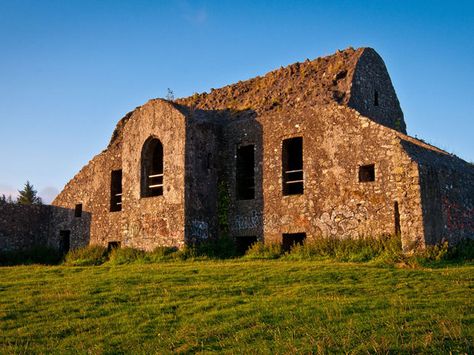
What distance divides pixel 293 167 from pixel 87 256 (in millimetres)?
8928

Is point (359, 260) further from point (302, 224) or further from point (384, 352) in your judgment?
point (384, 352)

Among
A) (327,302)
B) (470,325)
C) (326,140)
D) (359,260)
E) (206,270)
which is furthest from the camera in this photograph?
(326,140)

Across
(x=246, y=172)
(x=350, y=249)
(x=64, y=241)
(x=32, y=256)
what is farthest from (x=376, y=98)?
(x=32, y=256)

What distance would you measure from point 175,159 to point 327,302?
34.2ft

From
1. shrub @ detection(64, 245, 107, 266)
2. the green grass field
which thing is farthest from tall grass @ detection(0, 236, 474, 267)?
the green grass field

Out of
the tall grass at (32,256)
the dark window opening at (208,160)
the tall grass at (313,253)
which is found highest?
the dark window opening at (208,160)

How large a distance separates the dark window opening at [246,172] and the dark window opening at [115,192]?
6.22 meters

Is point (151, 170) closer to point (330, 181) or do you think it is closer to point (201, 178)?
point (201, 178)

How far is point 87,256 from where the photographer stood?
21.5 m

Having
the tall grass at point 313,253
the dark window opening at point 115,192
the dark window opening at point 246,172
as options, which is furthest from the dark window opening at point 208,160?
the dark window opening at point 115,192

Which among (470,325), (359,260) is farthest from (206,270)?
(470,325)

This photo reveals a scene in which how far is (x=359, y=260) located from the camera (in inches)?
575

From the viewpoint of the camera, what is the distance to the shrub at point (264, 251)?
16.7 m

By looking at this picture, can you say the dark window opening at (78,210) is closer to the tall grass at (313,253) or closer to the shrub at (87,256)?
the shrub at (87,256)
